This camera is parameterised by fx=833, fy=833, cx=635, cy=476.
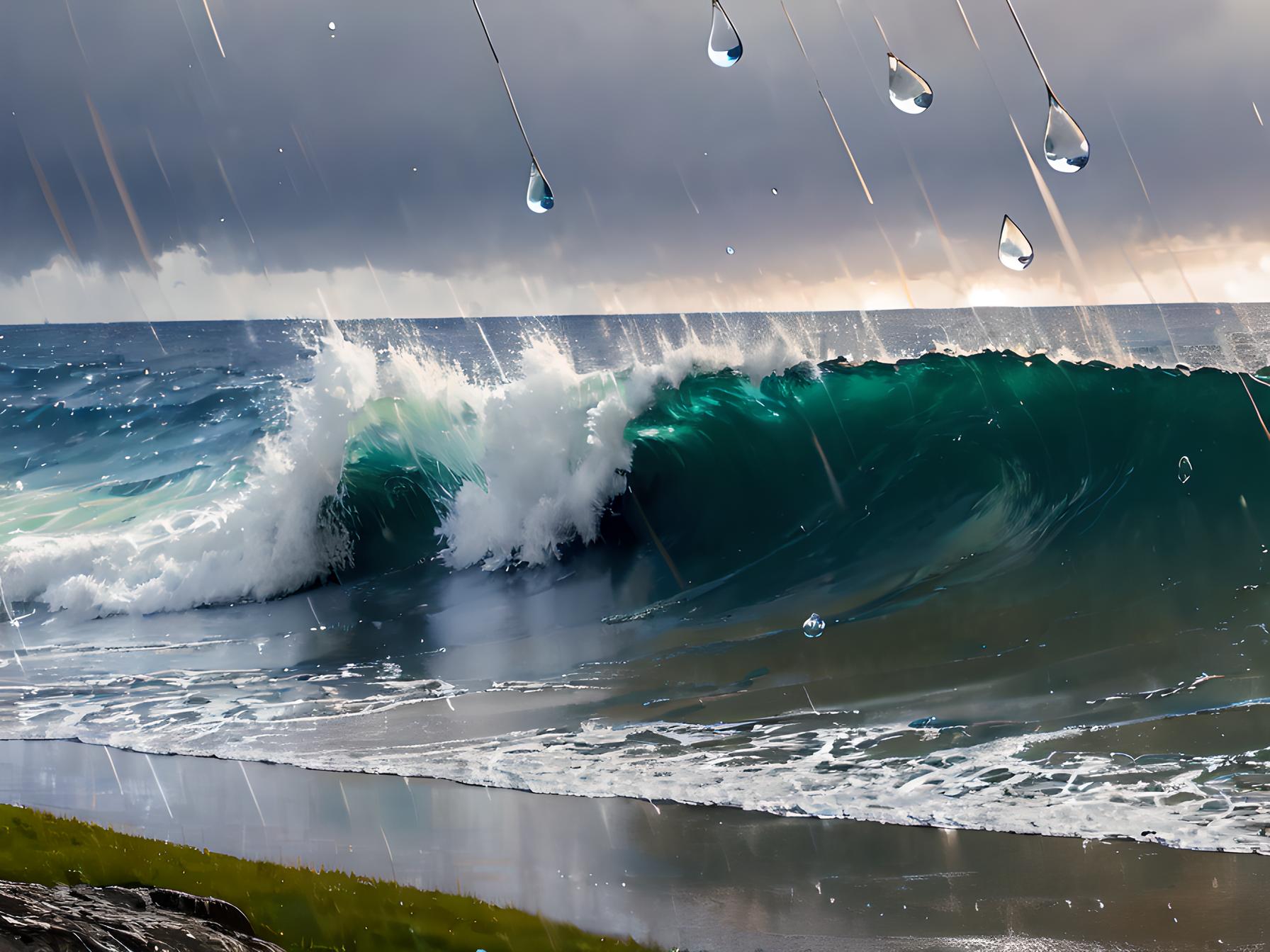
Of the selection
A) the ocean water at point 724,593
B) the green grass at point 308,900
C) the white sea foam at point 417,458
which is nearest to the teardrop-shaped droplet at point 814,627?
the ocean water at point 724,593

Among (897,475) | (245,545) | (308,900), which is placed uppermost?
(245,545)

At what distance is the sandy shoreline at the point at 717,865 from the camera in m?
2.80

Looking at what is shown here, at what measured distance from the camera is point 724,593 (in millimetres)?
8148

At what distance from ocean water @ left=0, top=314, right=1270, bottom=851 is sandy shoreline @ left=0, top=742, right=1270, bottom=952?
0.84ft

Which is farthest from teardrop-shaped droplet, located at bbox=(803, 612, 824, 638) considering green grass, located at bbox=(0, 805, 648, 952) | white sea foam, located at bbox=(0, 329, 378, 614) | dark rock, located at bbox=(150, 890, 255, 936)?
white sea foam, located at bbox=(0, 329, 378, 614)

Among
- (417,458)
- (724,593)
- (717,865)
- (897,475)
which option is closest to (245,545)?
(417,458)

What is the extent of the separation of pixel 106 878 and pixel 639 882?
189 cm

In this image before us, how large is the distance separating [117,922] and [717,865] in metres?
2.14

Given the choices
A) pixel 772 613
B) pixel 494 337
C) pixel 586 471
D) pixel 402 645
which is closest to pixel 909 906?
pixel 772 613

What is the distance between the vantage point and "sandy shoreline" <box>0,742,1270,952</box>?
110 inches

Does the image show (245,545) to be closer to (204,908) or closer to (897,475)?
(897,475)

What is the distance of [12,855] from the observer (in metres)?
2.99

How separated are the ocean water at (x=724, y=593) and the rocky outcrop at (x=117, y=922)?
2080mm

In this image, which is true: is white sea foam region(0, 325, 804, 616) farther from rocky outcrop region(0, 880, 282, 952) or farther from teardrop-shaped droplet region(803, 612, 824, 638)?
rocky outcrop region(0, 880, 282, 952)
